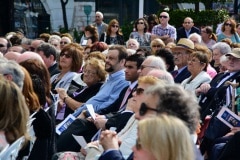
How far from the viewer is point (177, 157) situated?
12.3 feet

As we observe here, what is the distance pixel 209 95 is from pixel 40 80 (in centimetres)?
264

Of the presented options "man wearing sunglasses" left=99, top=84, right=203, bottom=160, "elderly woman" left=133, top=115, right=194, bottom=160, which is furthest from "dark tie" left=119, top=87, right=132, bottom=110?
"elderly woman" left=133, top=115, right=194, bottom=160

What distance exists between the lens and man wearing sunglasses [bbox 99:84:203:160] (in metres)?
4.65

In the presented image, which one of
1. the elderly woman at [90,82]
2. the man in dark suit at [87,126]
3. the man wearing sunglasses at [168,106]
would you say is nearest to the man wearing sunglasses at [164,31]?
the elderly woman at [90,82]

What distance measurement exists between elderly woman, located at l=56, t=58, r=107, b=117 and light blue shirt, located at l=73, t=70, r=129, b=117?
0.27m

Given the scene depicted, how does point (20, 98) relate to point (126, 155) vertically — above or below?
above

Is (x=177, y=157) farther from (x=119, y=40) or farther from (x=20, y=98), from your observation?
(x=119, y=40)

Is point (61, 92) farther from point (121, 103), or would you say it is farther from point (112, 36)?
point (112, 36)

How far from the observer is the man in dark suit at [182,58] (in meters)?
9.61

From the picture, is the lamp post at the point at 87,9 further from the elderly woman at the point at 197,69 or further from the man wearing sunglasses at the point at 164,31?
the elderly woman at the point at 197,69

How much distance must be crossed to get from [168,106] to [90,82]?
4.39 metres

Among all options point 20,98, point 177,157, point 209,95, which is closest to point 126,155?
point 20,98

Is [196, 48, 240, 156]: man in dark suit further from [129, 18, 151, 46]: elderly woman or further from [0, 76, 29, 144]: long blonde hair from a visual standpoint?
[129, 18, 151, 46]: elderly woman

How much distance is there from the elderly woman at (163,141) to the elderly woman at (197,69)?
5068 mm
